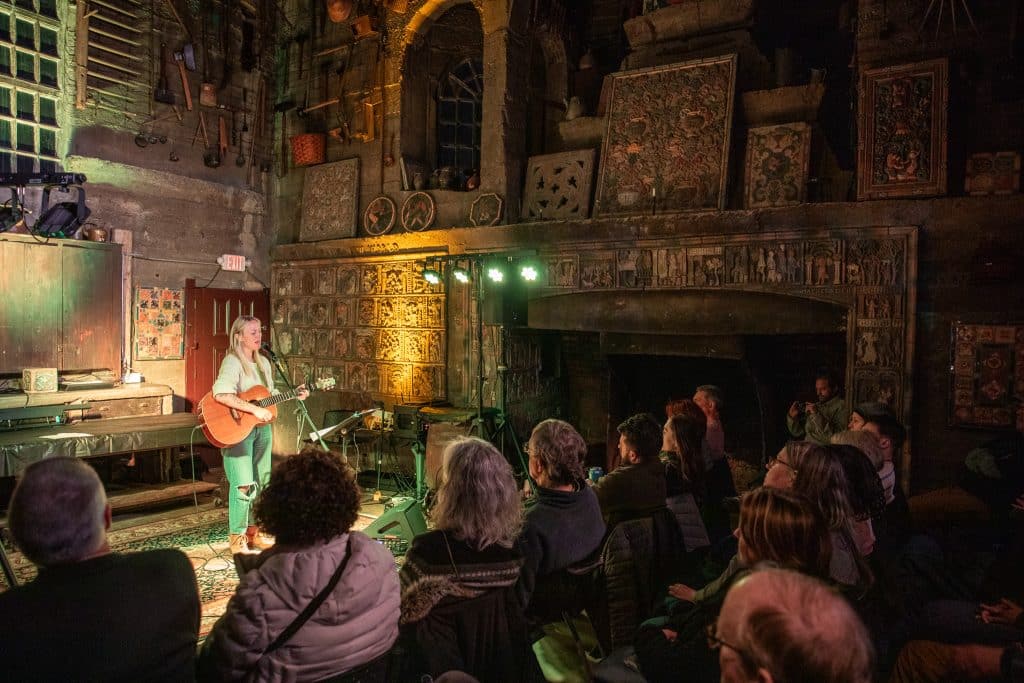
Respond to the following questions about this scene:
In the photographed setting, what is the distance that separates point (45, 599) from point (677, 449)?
337cm

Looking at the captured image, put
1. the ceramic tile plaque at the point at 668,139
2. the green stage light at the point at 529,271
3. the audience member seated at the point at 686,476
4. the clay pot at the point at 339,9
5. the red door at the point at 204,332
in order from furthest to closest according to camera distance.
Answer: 1. the red door at the point at 204,332
2. the clay pot at the point at 339,9
3. the green stage light at the point at 529,271
4. the ceramic tile plaque at the point at 668,139
5. the audience member seated at the point at 686,476

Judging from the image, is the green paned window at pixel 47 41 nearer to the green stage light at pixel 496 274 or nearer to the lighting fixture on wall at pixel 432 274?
the lighting fixture on wall at pixel 432 274

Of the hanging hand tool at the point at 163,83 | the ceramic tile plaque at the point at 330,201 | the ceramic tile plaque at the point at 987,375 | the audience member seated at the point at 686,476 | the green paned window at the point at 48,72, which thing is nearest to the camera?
the audience member seated at the point at 686,476

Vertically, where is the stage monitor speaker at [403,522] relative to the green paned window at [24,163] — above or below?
below

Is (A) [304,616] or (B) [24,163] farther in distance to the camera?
(B) [24,163]

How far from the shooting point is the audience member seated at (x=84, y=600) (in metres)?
1.81

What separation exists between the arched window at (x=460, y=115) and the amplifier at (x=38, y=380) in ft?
19.2

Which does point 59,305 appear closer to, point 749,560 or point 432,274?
point 432,274

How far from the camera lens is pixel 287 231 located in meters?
10.6

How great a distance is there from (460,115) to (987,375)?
7.77 metres

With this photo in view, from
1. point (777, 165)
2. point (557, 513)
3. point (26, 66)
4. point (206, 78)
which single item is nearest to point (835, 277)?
point (777, 165)

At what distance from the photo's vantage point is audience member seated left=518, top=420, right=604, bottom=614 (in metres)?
3.11

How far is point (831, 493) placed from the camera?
2.85 m

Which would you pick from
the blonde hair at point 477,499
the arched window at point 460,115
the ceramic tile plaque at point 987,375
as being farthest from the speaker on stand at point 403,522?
the arched window at point 460,115
